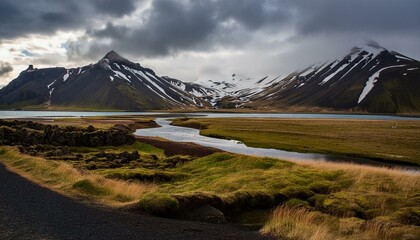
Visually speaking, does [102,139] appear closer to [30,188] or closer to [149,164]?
[149,164]

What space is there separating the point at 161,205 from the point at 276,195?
940 centimetres

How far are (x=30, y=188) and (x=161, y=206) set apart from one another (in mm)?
11304

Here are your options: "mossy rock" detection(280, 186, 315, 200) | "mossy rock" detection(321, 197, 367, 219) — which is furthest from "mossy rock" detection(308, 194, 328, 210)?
"mossy rock" detection(280, 186, 315, 200)

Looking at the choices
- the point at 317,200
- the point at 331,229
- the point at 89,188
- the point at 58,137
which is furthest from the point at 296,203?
the point at 58,137

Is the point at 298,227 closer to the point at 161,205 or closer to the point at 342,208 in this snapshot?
the point at 342,208

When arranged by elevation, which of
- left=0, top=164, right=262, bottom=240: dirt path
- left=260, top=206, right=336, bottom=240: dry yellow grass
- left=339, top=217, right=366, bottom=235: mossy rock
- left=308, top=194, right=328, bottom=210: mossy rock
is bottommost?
left=308, top=194, right=328, bottom=210: mossy rock

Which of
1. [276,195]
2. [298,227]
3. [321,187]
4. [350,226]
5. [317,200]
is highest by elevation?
[298,227]

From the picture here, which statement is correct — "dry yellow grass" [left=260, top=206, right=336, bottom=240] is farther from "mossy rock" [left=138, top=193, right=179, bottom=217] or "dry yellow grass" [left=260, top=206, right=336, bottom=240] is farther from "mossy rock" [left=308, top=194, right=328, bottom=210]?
"mossy rock" [left=138, top=193, right=179, bottom=217]

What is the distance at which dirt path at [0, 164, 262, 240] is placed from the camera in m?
16.1

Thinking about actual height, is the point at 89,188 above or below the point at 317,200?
above

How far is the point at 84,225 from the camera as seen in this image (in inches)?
678

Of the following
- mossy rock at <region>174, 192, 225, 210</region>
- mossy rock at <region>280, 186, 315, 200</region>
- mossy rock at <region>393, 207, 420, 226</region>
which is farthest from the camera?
mossy rock at <region>280, 186, 315, 200</region>

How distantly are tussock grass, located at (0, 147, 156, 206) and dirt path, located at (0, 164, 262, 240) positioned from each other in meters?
2.22

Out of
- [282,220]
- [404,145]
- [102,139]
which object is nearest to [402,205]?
[282,220]
